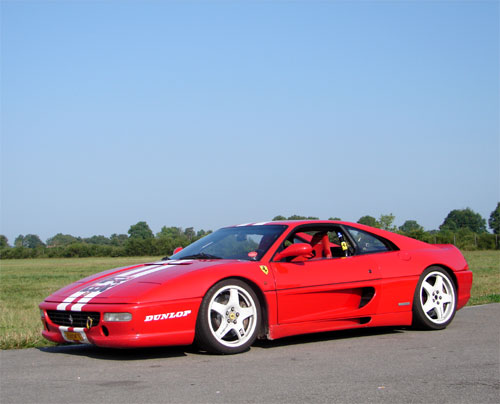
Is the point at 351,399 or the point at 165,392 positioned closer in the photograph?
the point at 351,399

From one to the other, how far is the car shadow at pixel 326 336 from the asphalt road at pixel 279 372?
0.10 ft

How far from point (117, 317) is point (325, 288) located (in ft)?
6.82

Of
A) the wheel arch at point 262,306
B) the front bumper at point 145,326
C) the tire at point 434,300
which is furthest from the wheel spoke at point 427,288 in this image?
the front bumper at point 145,326

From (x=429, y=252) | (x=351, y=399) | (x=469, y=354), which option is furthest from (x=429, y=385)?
(x=429, y=252)

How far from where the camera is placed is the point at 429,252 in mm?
7281

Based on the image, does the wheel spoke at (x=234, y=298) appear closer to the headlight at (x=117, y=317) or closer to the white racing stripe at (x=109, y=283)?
the white racing stripe at (x=109, y=283)

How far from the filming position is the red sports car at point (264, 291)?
5.44 meters

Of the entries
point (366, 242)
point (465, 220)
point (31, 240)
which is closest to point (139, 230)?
point (31, 240)

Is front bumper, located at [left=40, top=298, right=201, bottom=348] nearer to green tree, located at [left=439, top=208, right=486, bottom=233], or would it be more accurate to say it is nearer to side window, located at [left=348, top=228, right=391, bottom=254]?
side window, located at [left=348, top=228, right=391, bottom=254]

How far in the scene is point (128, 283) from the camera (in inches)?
228

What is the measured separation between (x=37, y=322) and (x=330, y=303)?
14.8 feet

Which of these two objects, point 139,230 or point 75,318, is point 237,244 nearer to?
point 75,318

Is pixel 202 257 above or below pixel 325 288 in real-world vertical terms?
above

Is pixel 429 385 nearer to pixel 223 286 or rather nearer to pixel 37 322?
pixel 223 286
